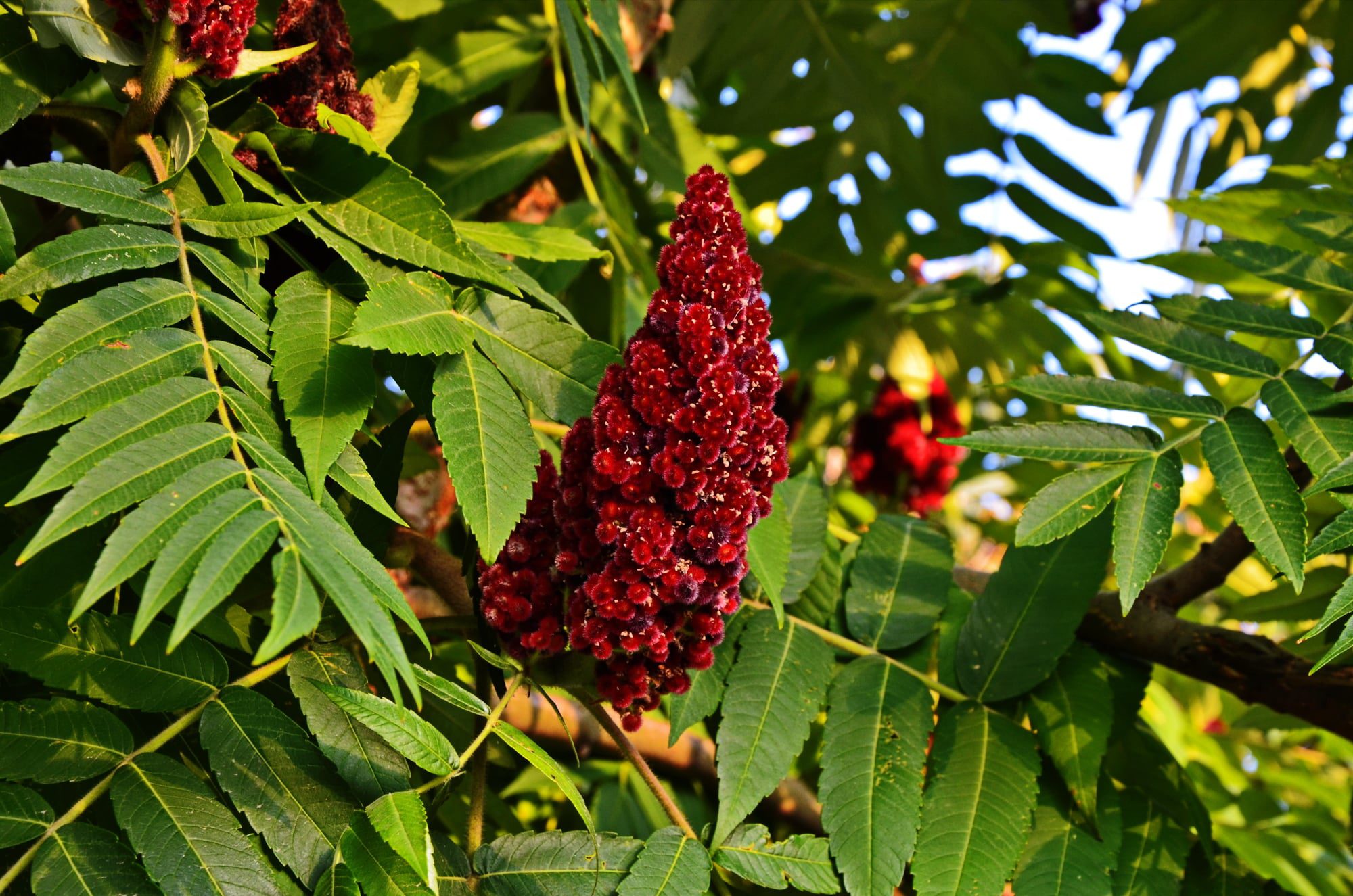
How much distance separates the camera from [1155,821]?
65.5 inches

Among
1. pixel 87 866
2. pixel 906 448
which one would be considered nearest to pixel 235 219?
pixel 87 866

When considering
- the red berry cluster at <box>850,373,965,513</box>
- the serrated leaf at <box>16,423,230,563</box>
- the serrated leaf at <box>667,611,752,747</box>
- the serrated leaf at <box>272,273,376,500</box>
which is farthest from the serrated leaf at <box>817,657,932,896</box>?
the red berry cluster at <box>850,373,965,513</box>

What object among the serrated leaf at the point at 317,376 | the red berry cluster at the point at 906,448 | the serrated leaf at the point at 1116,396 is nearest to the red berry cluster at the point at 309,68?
the serrated leaf at the point at 317,376

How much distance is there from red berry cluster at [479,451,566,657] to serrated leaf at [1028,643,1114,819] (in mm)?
765

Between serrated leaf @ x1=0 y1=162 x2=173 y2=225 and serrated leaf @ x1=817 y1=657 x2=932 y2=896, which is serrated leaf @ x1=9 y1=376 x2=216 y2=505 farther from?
serrated leaf @ x1=817 y1=657 x2=932 y2=896

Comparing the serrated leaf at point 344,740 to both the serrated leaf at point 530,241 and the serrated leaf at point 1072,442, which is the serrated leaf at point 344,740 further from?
the serrated leaf at point 1072,442

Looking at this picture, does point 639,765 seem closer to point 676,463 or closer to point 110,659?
point 676,463

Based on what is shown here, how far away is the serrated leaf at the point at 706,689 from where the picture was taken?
151cm

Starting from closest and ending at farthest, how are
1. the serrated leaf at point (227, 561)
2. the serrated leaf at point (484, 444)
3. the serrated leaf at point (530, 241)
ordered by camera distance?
the serrated leaf at point (227, 561)
the serrated leaf at point (484, 444)
the serrated leaf at point (530, 241)

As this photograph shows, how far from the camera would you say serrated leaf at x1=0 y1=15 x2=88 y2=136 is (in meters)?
1.33

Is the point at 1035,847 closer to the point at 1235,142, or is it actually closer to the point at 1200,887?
the point at 1200,887

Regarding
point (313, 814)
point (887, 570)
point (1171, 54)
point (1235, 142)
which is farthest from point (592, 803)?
point (1235, 142)

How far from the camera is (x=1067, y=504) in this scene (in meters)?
1.49

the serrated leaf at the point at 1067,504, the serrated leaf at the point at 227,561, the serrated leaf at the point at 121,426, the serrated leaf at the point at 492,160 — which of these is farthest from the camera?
the serrated leaf at the point at 492,160
